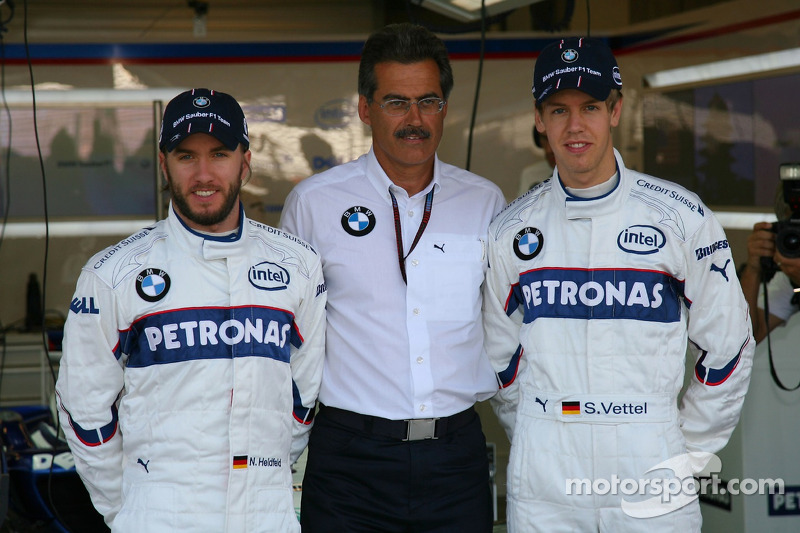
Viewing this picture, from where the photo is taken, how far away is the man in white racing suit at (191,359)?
1.94 m

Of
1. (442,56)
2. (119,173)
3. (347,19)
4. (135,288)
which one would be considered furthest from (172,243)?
(347,19)

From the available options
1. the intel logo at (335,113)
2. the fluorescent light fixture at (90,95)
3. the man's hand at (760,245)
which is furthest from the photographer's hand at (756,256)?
the fluorescent light fixture at (90,95)

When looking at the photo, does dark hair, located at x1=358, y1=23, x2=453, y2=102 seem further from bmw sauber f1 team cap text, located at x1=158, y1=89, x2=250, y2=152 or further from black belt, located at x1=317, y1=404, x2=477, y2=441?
black belt, located at x1=317, y1=404, x2=477, y2=441

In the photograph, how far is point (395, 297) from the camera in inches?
90.6

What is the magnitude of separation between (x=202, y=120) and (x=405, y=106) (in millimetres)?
566

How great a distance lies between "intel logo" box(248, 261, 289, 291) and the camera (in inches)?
81.0

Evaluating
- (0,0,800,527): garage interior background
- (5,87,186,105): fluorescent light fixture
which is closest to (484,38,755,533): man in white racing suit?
(0,0,800,527): garage interior background

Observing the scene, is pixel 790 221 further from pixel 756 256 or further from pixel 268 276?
pixel 268 276

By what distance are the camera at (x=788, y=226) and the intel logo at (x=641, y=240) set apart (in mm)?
890

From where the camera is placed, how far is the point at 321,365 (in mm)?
2240

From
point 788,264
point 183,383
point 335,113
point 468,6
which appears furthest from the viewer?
point 335,113

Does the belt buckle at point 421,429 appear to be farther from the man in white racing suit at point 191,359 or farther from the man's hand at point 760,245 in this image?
the man's hand at point 760,245

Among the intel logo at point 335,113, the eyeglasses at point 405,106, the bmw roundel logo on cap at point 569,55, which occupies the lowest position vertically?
the eyeglasses at point 405,106

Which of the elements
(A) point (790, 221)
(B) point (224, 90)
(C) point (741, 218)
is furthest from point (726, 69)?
(B) point (224, 90)
